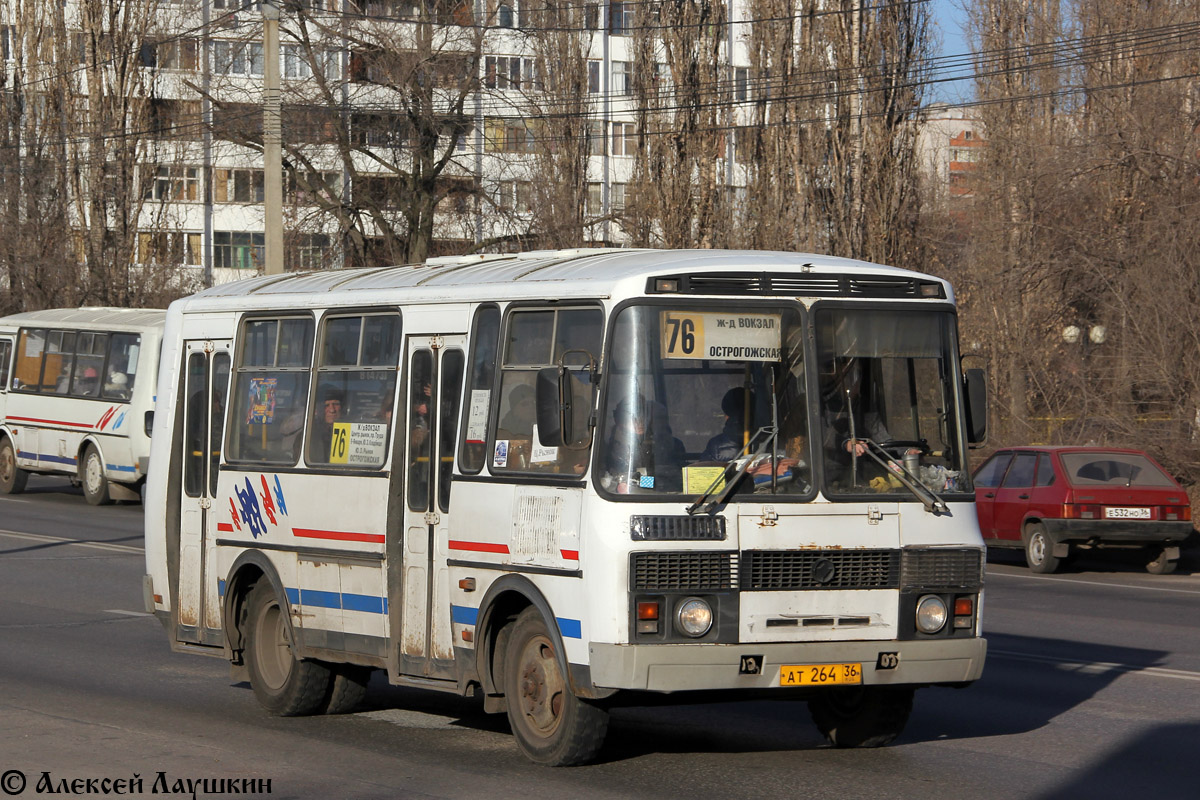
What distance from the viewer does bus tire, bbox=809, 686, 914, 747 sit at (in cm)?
910

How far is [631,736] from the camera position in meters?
9.60

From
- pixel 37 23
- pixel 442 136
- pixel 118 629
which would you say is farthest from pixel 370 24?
pixel 118 629

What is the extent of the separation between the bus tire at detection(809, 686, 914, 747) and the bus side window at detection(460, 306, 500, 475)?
87.8 inches

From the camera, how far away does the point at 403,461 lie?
31.4 feet

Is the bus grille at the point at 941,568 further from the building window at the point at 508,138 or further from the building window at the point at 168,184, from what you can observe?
the building window at the point at 168,184

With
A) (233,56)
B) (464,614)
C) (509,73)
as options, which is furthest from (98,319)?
(464,614)

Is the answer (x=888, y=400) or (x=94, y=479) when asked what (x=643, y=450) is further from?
(x=94, y=479)

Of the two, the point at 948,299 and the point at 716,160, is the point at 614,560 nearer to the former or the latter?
the point at 948,299

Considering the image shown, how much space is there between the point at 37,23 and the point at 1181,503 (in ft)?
136

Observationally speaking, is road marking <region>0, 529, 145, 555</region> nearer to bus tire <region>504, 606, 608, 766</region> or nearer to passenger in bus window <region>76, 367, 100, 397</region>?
passenger in bus window <region>76, 367, 100, 397</region>

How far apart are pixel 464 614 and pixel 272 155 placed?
61.6ft

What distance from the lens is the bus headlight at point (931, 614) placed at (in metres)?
8.40

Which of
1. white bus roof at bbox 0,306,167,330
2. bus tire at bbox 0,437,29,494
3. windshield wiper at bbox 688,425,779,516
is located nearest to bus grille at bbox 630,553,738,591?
windshield wiper at bbox 688,425,779,516

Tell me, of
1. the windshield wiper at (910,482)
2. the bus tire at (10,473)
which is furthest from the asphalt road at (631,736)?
the bus tire at (10,473)
